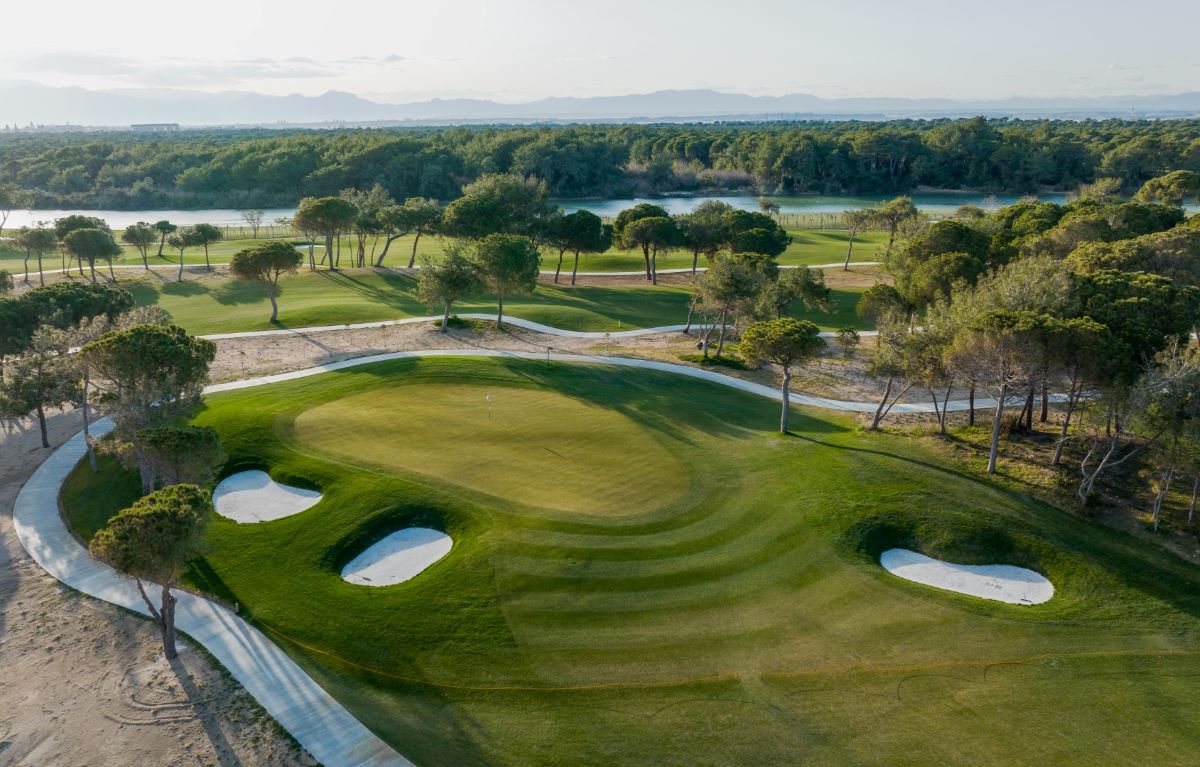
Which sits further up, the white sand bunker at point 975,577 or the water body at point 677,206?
the water body at point 677,206

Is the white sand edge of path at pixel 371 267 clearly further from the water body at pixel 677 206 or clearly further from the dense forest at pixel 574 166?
the dense forest at pixel 574 166

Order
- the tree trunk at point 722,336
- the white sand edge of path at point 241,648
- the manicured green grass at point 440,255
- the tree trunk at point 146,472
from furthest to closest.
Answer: the manicured green grass at point 440,255
the tree trunk at point 722,336
the tree trunk at point 146,472
the white sand edge of path at point 241,648

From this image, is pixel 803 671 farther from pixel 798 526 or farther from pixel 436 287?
pixel 436 287

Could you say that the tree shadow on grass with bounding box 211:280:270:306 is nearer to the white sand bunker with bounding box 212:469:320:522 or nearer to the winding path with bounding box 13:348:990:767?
the winding path with bounding box 13:348:990:767

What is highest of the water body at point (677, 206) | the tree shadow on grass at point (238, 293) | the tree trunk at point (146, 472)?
the water body at point (677, 206)

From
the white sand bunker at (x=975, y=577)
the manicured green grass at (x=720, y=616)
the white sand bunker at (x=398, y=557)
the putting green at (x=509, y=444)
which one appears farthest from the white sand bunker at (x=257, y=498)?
the white sand bunker at (x=975, y=577)

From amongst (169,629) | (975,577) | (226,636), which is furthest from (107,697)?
(975,577)
